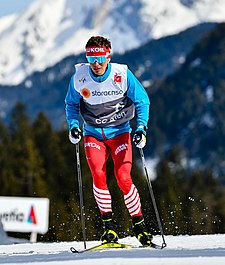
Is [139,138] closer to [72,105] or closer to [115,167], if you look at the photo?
[115,167]

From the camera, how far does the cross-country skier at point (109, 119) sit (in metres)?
8.29

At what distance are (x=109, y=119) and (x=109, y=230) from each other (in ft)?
3.87

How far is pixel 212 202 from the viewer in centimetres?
7119

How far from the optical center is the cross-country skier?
8289 mm

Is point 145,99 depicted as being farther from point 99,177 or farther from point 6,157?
point 6,157

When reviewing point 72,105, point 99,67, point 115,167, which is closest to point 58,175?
point 72,105

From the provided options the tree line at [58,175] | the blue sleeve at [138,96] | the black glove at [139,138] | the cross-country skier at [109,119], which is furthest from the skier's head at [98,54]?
the tree line at [58,175]

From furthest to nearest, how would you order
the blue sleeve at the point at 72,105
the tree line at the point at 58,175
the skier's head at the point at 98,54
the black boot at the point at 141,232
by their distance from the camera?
1. the tree line at the point at 58,175
2. the blue sleeve at the point at 72,105
3. the black boot at the point at 141,232
4. the skier's head at the point at 98,54

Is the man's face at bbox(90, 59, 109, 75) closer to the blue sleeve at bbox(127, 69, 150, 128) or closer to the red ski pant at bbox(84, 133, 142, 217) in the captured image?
the blue sleeve at bbox(127, 69, 150, 128)

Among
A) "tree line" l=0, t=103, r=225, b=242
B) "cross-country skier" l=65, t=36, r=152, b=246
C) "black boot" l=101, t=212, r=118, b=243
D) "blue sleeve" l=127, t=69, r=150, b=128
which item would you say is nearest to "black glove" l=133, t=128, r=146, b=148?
"cross-country skier" l=65, t=36, r=152, b=246

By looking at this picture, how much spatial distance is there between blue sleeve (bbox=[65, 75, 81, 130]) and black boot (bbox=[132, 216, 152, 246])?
122cm

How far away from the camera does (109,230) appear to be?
841 centimetres

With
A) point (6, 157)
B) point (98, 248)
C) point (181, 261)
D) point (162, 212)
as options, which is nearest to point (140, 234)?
point (98, 248)

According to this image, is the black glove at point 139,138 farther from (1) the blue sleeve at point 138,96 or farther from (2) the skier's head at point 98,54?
(2) the skier's head at point 98,54
